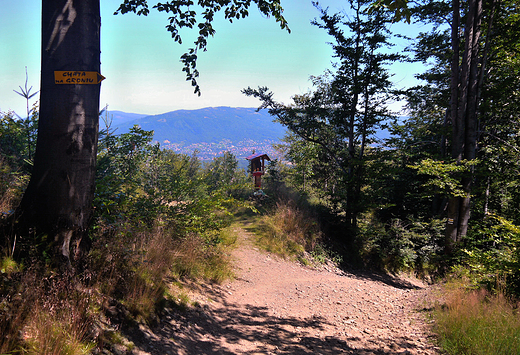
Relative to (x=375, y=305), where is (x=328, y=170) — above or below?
above

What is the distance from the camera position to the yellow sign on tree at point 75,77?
8.77 feet

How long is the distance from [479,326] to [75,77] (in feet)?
17.6

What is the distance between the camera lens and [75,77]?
8.86 feet

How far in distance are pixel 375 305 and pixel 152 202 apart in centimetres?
499

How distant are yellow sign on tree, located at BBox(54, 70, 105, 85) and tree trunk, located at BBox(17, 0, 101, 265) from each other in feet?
0.11

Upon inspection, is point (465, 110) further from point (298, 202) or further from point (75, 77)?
point (75, 77)

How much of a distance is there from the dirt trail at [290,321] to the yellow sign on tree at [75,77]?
2.73 m

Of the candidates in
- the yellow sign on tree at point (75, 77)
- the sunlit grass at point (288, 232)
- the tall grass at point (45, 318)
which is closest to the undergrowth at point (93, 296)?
the tall grass at point (45, 318)

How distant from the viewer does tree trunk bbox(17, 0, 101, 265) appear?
2.63m

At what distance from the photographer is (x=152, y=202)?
481cm

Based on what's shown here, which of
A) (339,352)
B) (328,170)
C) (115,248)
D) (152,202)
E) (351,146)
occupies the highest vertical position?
(351,146)

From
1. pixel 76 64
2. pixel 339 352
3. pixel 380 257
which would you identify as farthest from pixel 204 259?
pixel 380 257

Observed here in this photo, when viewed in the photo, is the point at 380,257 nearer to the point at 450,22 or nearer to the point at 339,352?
the point at 339,352

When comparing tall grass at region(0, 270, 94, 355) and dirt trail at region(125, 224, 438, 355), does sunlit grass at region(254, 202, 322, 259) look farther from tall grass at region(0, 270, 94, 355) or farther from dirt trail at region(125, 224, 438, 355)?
tall grass at region(0, 270, 94, 355)
